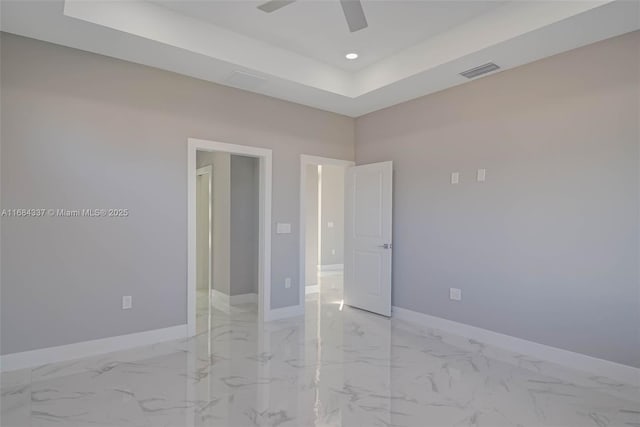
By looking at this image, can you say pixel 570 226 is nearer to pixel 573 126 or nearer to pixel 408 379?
pixel 573 126

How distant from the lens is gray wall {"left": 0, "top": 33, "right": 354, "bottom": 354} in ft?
9.81

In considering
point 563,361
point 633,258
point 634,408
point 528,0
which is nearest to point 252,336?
point 563,361

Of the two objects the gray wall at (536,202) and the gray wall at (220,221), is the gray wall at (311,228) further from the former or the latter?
the gray wall at (536,202)

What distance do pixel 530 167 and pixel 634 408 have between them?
2.01 meters

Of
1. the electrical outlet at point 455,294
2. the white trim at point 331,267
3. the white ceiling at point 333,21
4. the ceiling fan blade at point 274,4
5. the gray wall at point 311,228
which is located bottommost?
the white trim at point 331,267

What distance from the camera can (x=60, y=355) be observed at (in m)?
3.14

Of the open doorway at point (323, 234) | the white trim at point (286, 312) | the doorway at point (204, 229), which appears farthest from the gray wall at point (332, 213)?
the white trim at point (286, 312)

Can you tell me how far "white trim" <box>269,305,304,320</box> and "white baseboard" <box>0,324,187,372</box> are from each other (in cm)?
110

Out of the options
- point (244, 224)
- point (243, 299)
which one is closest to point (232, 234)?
point (244, 224)

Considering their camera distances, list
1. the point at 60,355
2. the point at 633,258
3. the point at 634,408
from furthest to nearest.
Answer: the point at 60,355
the point at 633,258
the point at 634,408

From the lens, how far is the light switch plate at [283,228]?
4.56 metres

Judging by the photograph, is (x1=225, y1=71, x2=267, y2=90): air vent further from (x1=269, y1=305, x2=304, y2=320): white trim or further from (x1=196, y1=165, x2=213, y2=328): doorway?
(x1=269, y1=305, x2=304, y2=320): white trim

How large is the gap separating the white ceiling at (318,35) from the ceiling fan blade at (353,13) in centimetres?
46

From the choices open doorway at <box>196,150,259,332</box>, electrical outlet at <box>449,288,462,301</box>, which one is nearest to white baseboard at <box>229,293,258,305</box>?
open doorway at <box>196,150,259,332</box>
